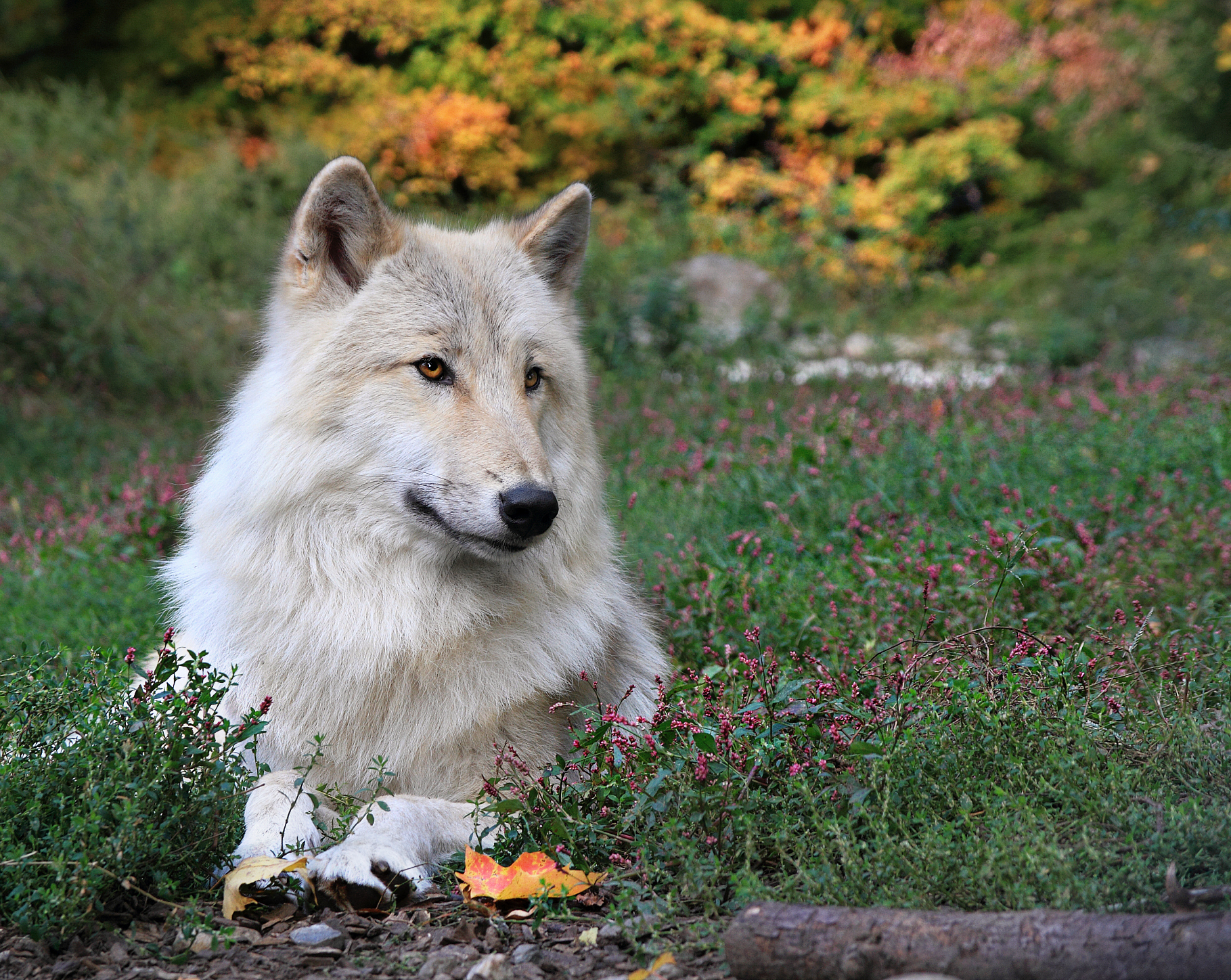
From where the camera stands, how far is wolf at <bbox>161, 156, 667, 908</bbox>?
3.28 m

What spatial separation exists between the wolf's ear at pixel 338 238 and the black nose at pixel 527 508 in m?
0.95

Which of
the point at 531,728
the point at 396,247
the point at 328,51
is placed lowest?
the point at 531,728

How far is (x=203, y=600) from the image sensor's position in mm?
3512

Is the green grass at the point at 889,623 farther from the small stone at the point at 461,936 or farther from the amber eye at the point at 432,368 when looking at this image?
the amber eye at the point at 432,368

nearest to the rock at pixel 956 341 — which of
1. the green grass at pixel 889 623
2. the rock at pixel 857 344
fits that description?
the rock at pixel 857 344

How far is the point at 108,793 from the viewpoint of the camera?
100 inches

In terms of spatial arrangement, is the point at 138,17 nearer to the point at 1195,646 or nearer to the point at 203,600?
the point at 203,600

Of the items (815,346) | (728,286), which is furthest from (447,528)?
(728,286)

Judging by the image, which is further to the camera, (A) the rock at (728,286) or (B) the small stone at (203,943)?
(A) the rock at (728,286)

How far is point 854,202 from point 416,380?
13.1m

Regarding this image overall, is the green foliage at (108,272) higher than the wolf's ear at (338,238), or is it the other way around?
the wolf's ear at (338,238)

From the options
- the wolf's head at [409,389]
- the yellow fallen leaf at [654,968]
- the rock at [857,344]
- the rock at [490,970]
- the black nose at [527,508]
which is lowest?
the rock at [857,344]

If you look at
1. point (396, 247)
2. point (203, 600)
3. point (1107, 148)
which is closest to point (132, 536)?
point (203, 600)

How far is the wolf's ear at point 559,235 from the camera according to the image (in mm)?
4004
